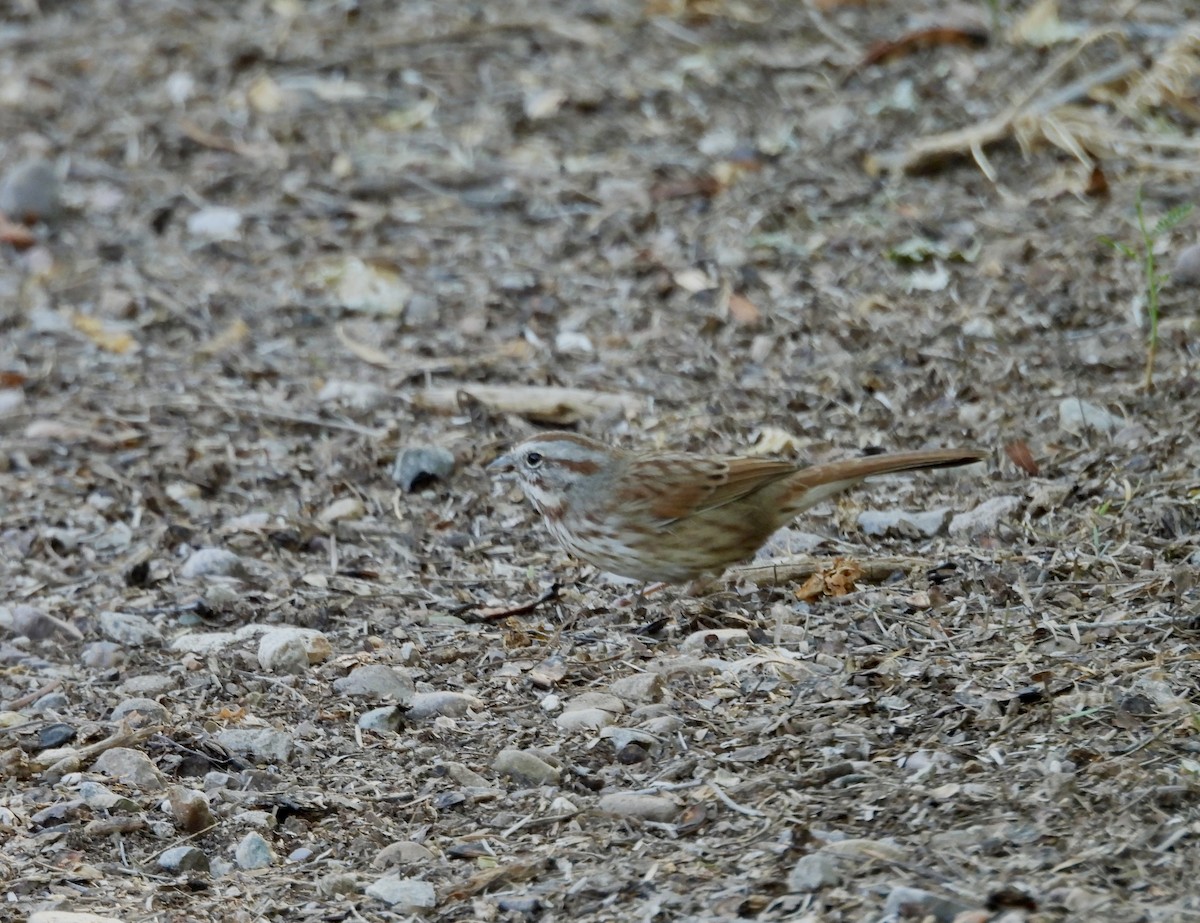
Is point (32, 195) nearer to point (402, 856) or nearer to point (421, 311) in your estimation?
point (421, 311)

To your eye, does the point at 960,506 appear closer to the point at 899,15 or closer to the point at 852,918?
the point at 852,918

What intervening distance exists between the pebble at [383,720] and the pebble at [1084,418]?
2.51m

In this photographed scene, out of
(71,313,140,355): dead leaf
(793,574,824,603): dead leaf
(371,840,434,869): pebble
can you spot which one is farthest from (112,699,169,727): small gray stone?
(71,313,140,355): dead leaf

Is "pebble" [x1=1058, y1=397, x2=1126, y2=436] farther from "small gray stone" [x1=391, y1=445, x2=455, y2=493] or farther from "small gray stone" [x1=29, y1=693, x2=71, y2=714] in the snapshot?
"small gray stone" [x1=29, y1=693, x2=71, y2=714]

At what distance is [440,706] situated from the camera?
4.46 metres

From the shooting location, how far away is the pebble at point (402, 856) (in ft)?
12.3

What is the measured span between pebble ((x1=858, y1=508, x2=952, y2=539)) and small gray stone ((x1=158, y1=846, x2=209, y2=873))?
2370 mm

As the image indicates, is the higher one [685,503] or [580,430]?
[685,503]

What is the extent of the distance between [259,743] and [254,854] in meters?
0.49

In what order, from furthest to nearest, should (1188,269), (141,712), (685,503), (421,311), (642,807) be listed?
1. (421,311)
2. (1188,269)
3. (685,503)
4. (141,712)
5. (642,807)

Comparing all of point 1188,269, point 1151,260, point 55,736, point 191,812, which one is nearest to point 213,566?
point 55,736

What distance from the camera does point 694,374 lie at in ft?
21.6

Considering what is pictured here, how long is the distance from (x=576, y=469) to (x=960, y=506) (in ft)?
3.93

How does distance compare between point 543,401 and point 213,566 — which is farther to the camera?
point 543,401
